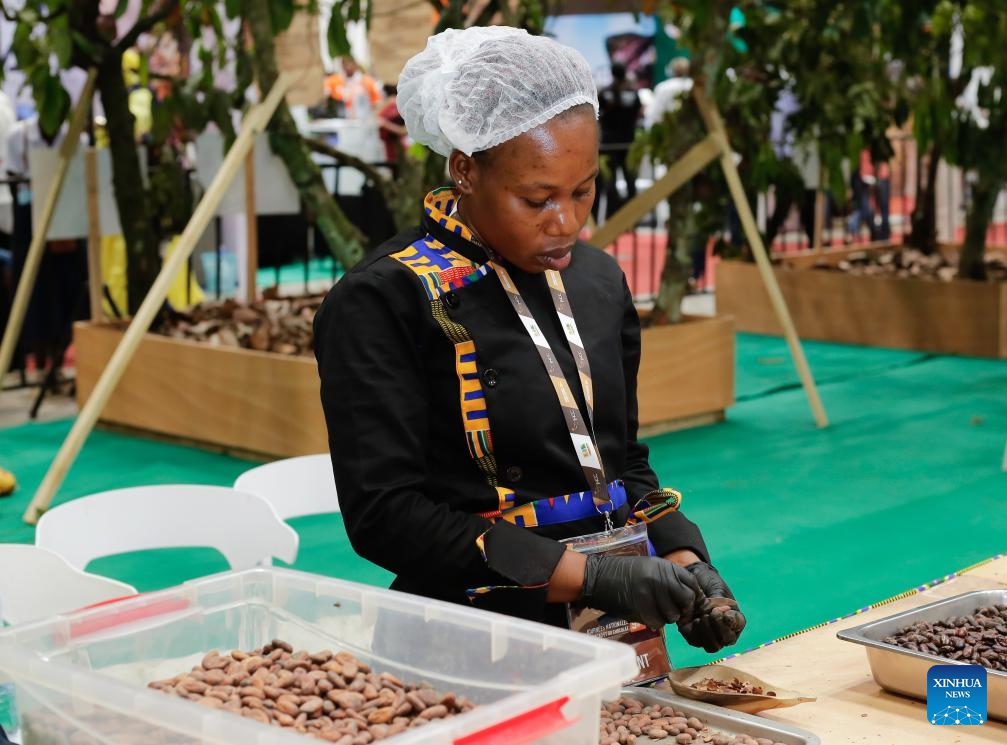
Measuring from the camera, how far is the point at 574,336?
1796 millimetres

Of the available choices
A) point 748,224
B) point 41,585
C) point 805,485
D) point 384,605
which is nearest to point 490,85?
point 384,605

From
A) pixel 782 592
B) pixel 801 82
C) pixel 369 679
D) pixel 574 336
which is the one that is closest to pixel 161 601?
pixel 369 679

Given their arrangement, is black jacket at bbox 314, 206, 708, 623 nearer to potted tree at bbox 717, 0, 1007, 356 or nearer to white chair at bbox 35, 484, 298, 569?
white chair at bbox 35, 484, 298, 569

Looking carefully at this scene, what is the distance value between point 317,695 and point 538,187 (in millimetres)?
647

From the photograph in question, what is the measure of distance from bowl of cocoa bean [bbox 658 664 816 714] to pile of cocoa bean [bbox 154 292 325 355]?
363 centimetres

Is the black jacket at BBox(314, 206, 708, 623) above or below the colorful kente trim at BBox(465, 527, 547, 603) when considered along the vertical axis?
above

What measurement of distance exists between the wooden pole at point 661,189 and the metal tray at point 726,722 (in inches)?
143

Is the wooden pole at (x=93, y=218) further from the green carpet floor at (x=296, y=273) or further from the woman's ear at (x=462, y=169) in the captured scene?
the green carpet floor at (x=296, y=273)

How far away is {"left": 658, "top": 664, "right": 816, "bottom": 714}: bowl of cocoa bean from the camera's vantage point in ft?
5.48

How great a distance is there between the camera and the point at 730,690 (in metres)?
1.69

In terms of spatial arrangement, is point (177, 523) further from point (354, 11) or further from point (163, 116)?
point (163, 116)

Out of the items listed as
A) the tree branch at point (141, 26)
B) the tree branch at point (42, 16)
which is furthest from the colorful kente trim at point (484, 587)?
the tree branch at point (141, 26)

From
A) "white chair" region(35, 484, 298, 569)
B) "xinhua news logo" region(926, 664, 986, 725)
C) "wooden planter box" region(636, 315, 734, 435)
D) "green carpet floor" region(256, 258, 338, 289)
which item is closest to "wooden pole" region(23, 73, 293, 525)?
"wooden planter box" region(636, 315, 734, 435)

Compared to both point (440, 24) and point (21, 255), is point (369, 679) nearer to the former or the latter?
point (440, 24)
